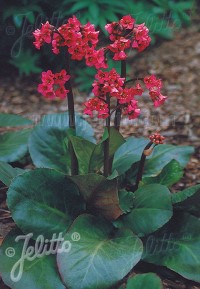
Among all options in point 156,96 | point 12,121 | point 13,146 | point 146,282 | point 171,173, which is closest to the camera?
point 146,282

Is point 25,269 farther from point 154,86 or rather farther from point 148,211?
point 154,86

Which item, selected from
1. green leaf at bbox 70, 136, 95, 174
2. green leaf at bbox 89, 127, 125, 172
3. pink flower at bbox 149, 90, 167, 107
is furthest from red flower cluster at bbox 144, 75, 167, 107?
green leaf at bbox 70, 136, 95, 174

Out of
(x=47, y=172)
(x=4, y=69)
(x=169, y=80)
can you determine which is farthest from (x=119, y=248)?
(x=4, y=69)

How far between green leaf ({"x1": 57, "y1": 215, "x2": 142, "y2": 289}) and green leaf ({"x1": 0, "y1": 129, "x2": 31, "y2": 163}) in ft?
2.46

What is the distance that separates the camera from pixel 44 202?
96.5 inches

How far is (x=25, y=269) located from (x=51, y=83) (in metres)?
0.75

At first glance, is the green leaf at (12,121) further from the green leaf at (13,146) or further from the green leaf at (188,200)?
the green leaf at (188,200)

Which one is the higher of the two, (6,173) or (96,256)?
(6,173)

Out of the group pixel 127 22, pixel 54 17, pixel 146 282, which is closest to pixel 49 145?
pixel 127 22

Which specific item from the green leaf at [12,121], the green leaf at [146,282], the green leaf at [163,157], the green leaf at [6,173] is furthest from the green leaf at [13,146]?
the green leaf at [146,282]

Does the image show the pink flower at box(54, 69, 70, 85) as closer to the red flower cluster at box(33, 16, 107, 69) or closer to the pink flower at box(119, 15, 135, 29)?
the red flower cluster at box(33, 16, 107, 69)

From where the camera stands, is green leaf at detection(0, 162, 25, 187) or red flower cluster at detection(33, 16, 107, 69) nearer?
red flower cluster at detection(33, 16, 107, 69)

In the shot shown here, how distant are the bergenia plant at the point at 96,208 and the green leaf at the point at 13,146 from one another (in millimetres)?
369

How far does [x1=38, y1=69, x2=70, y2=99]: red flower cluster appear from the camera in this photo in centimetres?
226
